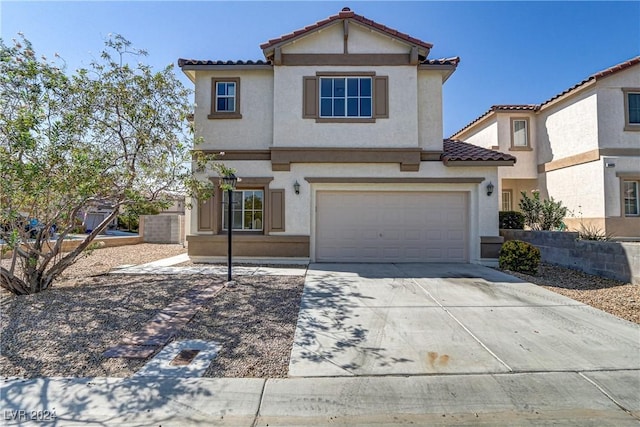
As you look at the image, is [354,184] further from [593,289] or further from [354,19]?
[593,289]

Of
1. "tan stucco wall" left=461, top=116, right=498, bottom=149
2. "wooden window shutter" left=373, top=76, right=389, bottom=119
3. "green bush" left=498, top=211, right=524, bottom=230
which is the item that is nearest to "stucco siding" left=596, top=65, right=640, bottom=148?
"tan stucco wall" left=461, top=116, right=498, bottom=149

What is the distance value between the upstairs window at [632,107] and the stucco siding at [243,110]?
14.6 meters

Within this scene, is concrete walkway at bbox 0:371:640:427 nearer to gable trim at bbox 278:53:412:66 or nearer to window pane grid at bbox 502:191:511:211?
gable trim at bbox 278:53:412:66

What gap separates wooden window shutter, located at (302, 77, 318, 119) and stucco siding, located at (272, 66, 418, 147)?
0.12 m

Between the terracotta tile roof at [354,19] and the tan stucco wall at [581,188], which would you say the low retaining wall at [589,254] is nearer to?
the tan stucco wall at [581,188]

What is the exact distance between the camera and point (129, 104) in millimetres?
7555

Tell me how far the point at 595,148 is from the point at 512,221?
5.30 meters

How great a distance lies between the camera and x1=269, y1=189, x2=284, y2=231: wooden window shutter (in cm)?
1063

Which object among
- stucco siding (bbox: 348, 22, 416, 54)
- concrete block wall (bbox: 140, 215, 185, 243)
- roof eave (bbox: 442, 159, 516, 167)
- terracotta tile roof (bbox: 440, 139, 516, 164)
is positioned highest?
stucco siding (bbox: 348, 22, 416, 54)

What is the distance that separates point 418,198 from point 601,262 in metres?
5.09

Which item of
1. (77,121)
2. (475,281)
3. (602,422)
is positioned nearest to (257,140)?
(77,121)

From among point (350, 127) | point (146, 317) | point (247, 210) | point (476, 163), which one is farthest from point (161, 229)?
point (476, 163)

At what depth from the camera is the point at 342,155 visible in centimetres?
1059

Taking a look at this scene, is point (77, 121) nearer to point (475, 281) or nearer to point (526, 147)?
point (475, 281)
